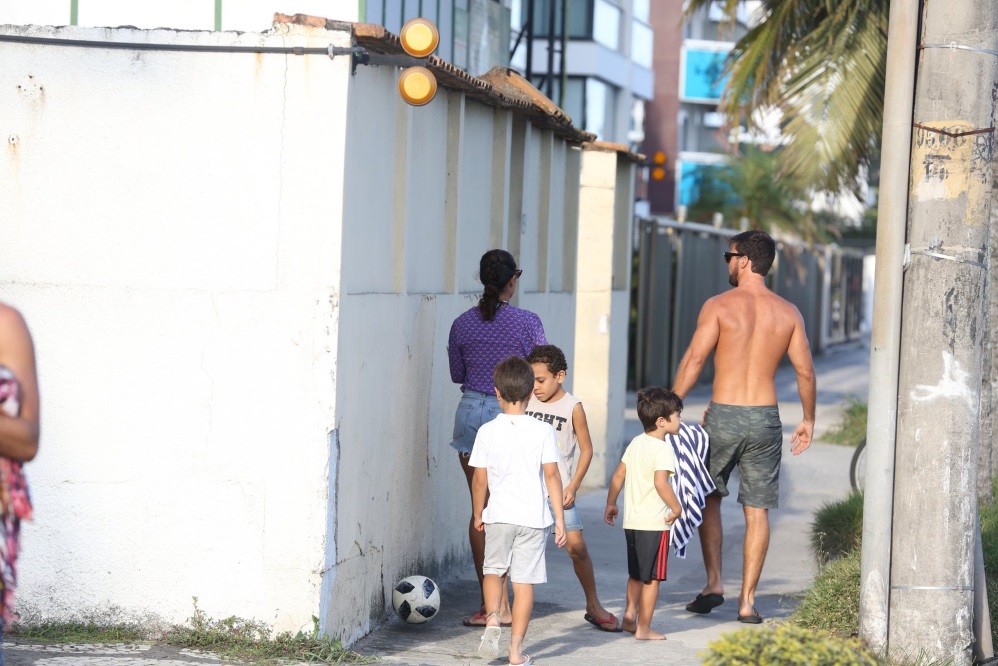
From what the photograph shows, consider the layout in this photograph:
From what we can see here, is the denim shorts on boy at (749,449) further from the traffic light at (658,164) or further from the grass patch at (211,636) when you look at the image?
the traffic light at (658,164)

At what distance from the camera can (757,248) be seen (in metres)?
7.71

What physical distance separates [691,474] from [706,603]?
2.40 ft

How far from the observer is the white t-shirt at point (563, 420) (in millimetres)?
7031

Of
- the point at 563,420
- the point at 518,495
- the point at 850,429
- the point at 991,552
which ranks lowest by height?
the point at 850,429

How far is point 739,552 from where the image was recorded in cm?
987

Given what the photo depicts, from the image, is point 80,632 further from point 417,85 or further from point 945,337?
point 945,337

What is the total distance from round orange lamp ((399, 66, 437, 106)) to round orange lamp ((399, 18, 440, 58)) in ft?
0.27

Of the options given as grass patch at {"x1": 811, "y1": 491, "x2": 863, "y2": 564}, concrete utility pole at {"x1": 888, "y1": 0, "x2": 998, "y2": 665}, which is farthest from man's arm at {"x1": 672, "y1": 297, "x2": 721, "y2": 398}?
grass patch at {"x1": 811, "y1": 491, "x2": 863, "y2": 564}

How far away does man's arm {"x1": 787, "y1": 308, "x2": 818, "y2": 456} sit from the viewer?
7.61m

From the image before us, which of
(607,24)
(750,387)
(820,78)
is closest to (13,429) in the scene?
(750,387)

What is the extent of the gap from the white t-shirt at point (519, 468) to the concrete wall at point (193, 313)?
641 mm

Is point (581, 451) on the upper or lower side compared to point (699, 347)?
lower

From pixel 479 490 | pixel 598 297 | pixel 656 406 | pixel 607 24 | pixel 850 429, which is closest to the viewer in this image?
pixel 479 490

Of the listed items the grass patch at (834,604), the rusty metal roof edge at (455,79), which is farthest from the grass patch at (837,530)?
the rusty metal roof edge at (455,79)
